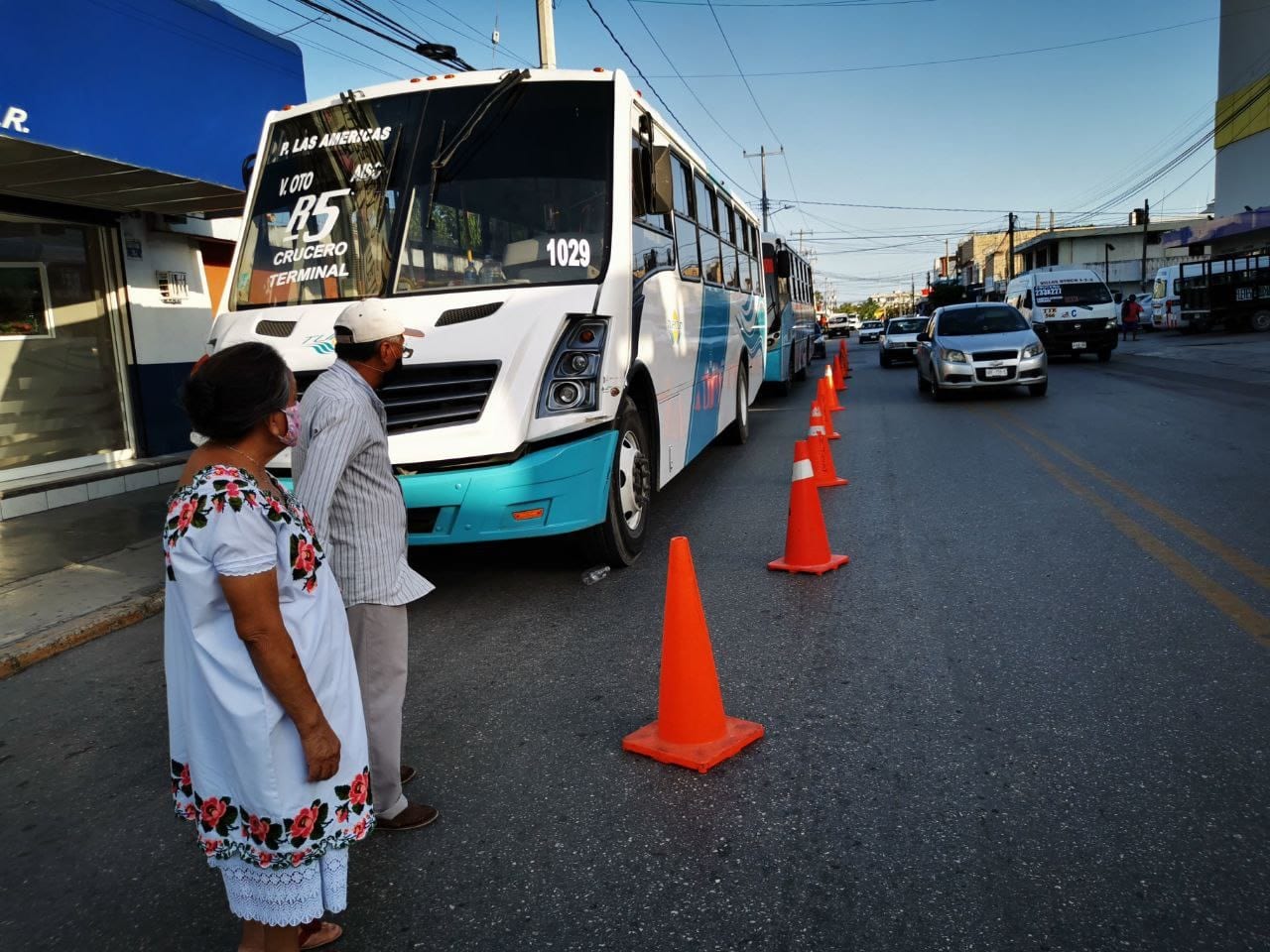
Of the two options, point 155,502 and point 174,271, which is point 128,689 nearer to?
point 155,502

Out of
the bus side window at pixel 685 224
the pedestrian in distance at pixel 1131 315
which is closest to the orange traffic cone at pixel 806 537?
the bus side window at pixel 685 224

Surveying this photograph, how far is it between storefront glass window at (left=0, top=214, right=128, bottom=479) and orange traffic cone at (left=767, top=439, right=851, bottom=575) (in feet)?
25.0

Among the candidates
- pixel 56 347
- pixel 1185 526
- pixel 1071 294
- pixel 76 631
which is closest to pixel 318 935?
pixel 76 631

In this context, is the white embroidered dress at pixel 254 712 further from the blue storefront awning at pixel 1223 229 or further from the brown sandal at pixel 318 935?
the blue storefront awning at pixel 1223 229

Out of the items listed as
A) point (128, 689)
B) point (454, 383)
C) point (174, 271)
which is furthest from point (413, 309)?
point (174, 271)

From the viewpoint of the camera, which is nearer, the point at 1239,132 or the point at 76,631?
the point at 76,631

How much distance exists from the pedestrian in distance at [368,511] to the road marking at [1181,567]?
378 cm

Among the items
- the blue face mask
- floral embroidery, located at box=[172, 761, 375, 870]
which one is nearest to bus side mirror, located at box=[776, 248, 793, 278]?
the blue face mask

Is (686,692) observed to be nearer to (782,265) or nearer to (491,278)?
(491,278)

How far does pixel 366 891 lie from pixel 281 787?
0.85 metres

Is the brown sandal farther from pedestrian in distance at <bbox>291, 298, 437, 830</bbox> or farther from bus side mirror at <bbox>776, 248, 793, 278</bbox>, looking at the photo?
bus side mirror at <bbox>776, 248, 793, 278</bbox>

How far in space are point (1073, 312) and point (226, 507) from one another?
2522cm

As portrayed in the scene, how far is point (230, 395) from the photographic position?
2.23 metres

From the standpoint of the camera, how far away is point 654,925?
8.73 feet
